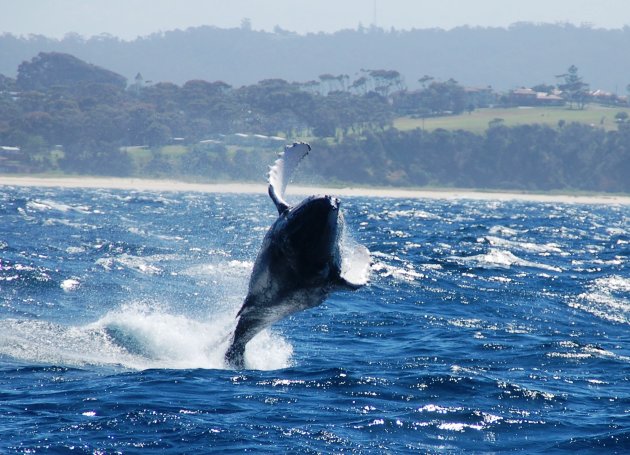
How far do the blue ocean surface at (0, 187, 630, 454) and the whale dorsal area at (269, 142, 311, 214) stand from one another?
7.81 feet

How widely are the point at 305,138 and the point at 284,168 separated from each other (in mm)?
148176

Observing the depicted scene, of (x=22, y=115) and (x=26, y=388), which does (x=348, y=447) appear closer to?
(x=26, y=388)

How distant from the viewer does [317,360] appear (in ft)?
45.0

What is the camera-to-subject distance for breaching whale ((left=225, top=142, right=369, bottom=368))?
31.5 feet

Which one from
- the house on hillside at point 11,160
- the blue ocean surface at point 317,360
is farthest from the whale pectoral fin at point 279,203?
the house on hillside at point 11,160

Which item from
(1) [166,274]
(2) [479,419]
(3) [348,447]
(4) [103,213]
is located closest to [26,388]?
(3) [348,447]

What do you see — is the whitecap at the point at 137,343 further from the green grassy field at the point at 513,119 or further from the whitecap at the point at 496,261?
the green grassy field at the point at 513,119

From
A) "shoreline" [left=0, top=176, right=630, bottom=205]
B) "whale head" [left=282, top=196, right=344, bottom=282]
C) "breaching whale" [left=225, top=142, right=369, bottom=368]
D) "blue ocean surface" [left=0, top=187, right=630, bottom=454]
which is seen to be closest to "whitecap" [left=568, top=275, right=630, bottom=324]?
"blue ocean surface" [left=0, top=187, right=630, bottom=454]

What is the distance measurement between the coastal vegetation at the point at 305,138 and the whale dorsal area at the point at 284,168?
116 meters

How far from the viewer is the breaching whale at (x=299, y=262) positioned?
9.61 meters

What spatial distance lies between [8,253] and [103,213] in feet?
78.8

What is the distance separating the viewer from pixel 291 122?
16662 cm

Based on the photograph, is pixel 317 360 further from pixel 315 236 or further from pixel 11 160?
pixel 11 160

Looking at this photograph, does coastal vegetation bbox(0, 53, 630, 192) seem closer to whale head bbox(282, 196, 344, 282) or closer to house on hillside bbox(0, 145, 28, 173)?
house on hillside bbox(0, 145, 28, 173)
